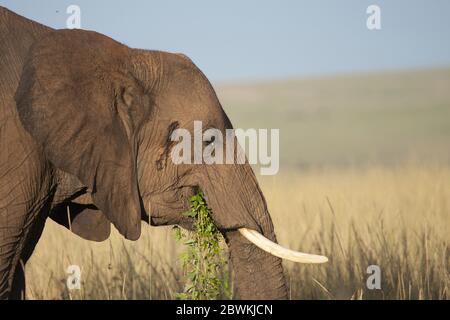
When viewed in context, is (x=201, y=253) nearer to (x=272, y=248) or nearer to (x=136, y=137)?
(x=272, y=248)

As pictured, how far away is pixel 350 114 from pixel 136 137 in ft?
182

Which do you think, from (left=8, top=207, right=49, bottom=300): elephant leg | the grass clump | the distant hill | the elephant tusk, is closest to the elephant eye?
the grass clump

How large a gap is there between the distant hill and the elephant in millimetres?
29786

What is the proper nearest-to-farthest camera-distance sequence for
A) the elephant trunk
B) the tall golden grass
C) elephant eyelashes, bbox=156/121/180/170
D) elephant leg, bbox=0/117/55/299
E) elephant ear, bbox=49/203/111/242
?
elephant leg, bbox=0/117/55/299 → the elephant trunk → elephant eyelashes, bbox=156/121/180/170 → elephant ear, bbox=49/203/111/242 → the tall golden grass

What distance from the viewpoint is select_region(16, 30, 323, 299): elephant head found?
16.6 ft

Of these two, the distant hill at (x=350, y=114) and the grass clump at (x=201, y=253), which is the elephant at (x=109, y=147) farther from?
the distant hill at (x=350, y=114)

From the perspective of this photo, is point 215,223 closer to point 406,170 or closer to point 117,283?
point 117,283

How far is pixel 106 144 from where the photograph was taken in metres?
5.19

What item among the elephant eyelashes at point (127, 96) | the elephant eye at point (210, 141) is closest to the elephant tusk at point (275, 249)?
the elephant eye at point (210, 141)

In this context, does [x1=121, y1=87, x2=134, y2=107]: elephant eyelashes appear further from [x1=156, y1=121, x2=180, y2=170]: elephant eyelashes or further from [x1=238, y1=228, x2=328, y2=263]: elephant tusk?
[x1=238, y1=228, x2=328, y2=263]: elephant tusk

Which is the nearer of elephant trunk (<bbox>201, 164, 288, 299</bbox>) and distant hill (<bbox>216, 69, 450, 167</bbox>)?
elephant trunk (<bbox>201, 164, 288, 299</bbox>)

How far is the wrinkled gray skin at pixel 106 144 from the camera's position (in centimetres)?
506

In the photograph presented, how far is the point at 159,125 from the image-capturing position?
546cm

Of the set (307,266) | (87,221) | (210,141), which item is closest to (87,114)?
(210,141)
